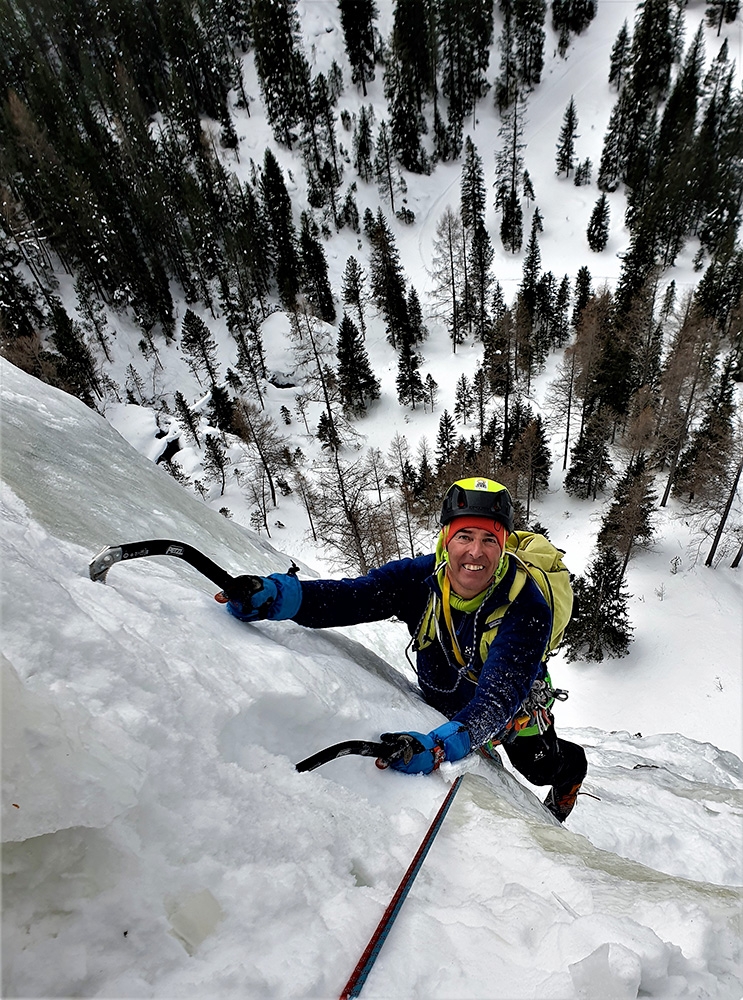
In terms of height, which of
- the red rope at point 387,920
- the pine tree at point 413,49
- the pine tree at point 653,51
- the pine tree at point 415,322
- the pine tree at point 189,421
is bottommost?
the red rope at point 387,920

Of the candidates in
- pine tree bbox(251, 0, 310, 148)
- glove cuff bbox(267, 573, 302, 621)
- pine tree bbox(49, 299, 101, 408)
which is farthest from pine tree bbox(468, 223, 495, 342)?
glove cuff bbox(267, 573, 302, 621)

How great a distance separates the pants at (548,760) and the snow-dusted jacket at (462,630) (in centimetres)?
71

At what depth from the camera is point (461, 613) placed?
11.7 ft

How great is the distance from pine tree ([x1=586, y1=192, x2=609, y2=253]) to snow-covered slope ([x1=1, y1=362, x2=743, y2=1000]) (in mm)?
65250

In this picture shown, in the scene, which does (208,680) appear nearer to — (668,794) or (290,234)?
(668,794)

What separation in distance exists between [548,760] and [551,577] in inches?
78.1

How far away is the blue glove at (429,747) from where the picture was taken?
2572mm

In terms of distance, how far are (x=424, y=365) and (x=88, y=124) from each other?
47.5 meters

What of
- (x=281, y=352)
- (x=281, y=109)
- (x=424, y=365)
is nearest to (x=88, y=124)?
(x=281, y=109)

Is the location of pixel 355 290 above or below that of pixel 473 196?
below

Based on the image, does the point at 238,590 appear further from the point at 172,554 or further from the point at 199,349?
the point at 199,349

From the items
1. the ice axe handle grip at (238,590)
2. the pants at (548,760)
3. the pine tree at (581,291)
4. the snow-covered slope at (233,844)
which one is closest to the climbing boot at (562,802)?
the pants at (548,760)

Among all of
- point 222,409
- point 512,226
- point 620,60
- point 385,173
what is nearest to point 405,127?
point 385,173

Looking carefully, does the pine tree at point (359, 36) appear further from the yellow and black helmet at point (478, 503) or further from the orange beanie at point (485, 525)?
the orange beanie at point (485, 525)
